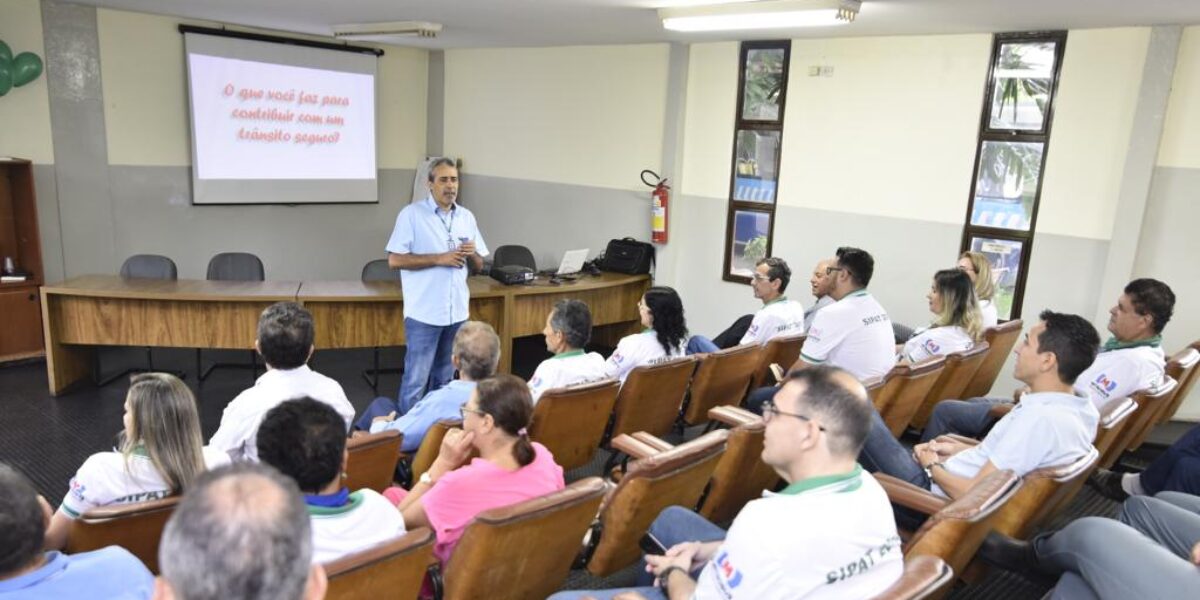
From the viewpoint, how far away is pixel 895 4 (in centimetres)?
415

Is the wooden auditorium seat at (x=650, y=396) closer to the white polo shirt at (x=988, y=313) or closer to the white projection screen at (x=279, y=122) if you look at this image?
the white polo shirt at (x=988, y=313)

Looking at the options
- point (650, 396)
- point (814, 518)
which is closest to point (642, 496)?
point (814, 518)

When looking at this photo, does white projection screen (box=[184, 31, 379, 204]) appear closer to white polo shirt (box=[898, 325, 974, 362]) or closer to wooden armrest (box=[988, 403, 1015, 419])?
white polo shirt (box=[898, 325, 974, 362])

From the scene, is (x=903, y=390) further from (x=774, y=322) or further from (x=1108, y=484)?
(x=1108, y=484)

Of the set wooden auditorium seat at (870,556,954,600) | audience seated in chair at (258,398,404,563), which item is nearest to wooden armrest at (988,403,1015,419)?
wooden auditorium seat at (870,556,954,600)

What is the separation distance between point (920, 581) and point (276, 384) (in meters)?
2.17

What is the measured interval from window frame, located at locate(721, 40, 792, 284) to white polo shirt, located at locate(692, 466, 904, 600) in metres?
4.70

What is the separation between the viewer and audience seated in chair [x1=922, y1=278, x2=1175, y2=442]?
335cm

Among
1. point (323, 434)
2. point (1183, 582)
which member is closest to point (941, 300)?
point (1183, 582)

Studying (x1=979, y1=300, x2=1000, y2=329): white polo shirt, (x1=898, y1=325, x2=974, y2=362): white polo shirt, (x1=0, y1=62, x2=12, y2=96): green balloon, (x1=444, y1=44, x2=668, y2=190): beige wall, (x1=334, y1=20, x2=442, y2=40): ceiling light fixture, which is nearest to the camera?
(x1=898, y1=325, x2=974, y2=362): white polo shirt

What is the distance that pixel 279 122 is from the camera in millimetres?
7121

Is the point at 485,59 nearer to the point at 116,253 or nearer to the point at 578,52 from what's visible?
the point at 578,52

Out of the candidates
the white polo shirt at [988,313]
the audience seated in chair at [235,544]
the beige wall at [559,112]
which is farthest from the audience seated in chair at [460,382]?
the beige wall at [559,112]

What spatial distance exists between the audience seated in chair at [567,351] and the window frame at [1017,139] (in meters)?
3.31
